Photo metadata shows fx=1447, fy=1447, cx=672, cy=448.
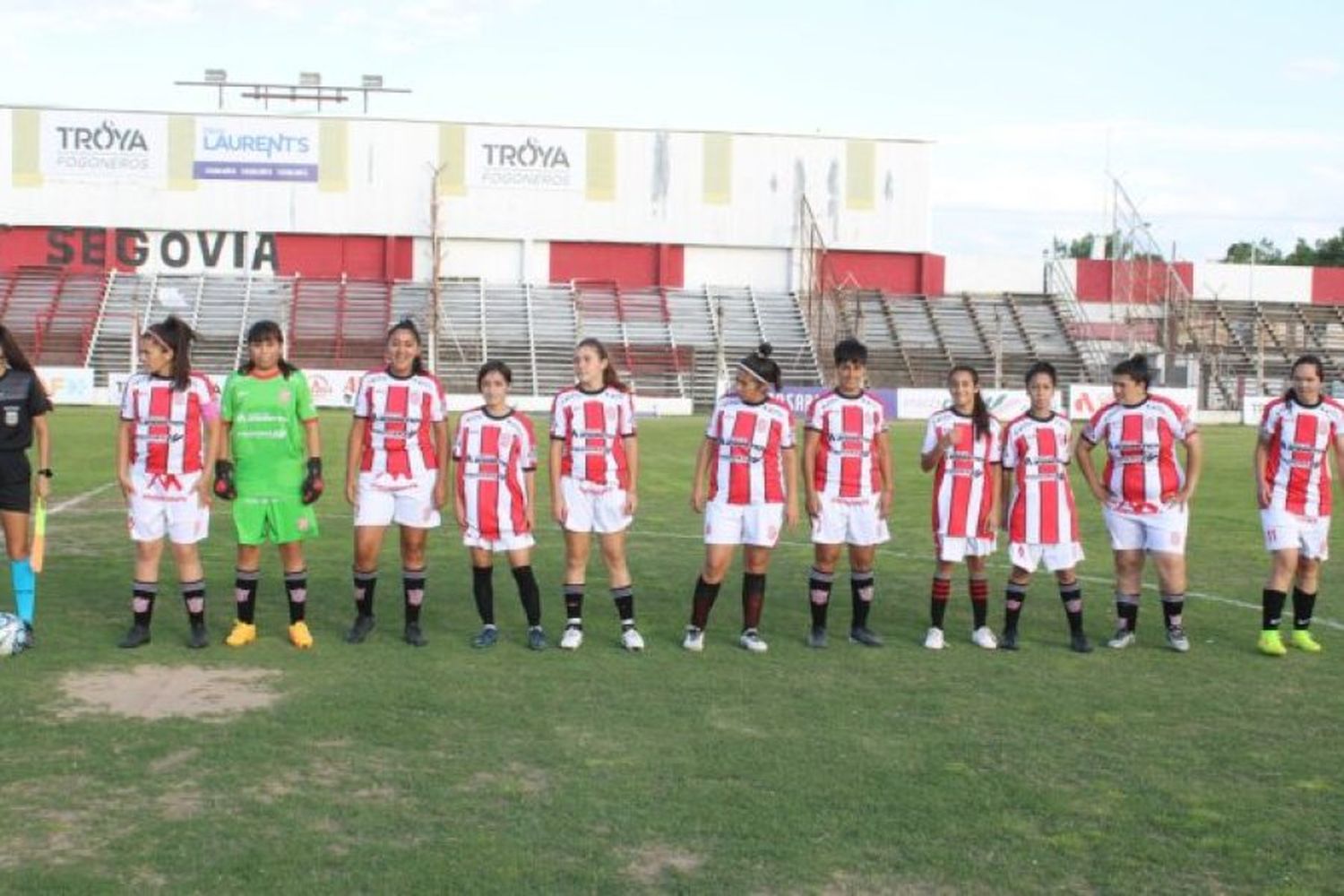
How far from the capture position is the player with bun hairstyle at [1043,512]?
30.6 ft

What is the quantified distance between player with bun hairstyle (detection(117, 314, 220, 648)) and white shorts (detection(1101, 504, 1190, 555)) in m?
5.76

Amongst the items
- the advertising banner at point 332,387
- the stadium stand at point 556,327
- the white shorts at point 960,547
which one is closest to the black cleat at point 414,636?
the white shorts at point 960,547

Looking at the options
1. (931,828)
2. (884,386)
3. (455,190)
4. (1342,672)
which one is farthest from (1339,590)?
(455,190)

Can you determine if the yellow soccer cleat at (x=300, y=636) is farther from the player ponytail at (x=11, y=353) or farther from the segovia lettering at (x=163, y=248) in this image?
the segovia lettering at (x=163, y=248)

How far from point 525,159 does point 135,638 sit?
4812 centimetres

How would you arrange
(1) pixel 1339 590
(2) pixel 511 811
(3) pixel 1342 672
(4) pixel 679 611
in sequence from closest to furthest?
(2) pixel 511 811, (3) pixel 1342 672, (4) pixel 679 611, (1) pixel 1339 590

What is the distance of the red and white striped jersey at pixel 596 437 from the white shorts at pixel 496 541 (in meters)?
0.51

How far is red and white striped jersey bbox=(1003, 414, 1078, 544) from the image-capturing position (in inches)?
368

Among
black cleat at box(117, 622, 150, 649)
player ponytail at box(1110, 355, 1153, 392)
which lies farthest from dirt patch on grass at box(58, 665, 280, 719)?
player ponytail at box(1110, 355, 1153, 392)

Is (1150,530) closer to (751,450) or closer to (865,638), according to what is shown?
(865,638)

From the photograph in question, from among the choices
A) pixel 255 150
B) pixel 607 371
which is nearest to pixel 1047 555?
pixel 607 371

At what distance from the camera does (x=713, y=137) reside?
5650 centimetres

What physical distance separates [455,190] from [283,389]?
47.4 metres

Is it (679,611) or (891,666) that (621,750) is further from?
(679,611)
